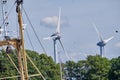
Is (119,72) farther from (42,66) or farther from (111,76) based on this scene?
(42,66)

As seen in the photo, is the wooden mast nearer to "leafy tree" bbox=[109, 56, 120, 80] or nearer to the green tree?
"leafy tree" bbox=[109, 56, 120, 80]

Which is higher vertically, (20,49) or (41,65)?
(41,65)

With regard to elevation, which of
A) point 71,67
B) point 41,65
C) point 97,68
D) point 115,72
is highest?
point 71,67

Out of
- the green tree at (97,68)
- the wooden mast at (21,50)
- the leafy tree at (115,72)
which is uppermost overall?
the green tree at (97,68)

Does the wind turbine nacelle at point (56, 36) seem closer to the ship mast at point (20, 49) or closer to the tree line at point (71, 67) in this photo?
the tree line at point (71, 67)

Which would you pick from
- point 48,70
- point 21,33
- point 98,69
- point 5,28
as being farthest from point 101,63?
point 21,33

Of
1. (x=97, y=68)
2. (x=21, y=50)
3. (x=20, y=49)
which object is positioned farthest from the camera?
(x=97, y=68)

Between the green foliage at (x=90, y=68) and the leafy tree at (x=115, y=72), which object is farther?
the green foliage at (x=90, y=68)

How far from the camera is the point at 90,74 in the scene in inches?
5315

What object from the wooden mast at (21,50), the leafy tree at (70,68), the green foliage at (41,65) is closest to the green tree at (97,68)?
the leafy tree at (70,68)

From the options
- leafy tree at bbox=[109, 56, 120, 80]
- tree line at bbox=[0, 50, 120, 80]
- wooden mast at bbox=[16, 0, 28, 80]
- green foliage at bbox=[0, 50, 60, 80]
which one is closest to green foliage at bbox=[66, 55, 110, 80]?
tree line at bbox=[0, 50, 120, 80]

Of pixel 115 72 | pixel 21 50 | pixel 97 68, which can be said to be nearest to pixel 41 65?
pixel 97 68

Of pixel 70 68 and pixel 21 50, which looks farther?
pixel 70 68

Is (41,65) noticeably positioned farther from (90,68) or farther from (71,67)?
(90,68)
